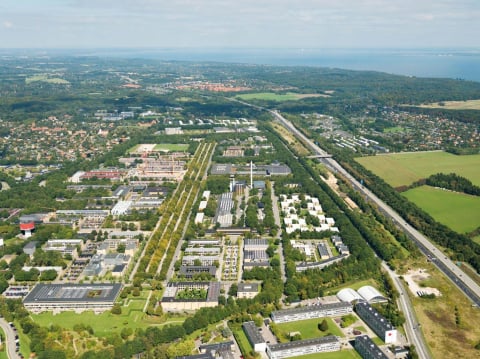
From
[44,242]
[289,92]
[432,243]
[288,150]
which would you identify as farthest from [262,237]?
[289,92]

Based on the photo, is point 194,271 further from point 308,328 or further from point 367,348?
point 367,348

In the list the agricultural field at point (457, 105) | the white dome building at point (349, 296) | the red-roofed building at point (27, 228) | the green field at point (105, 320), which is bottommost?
the green field at point (105, 320)

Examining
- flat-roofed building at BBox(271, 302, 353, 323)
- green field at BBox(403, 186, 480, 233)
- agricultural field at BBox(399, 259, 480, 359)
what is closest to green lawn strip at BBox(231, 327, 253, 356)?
flat-roofed building at BBox(271, 302, 353, 323)

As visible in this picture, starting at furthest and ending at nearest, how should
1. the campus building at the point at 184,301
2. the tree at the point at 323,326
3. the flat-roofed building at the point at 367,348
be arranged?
1. the campus building at the point at 184,301
2. the tree at the point at 323,326
3. the flat-roofed building at the point at 367,348

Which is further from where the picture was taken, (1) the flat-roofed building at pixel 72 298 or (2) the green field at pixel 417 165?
(2) the green field at pixel 417 165

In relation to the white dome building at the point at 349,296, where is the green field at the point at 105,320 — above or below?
below

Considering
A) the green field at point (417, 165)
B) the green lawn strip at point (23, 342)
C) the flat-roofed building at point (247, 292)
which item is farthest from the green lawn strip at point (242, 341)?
the green field at point (417, 165)

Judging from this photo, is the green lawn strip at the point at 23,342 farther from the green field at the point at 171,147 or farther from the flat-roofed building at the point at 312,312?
the green field at the point at 171,147
